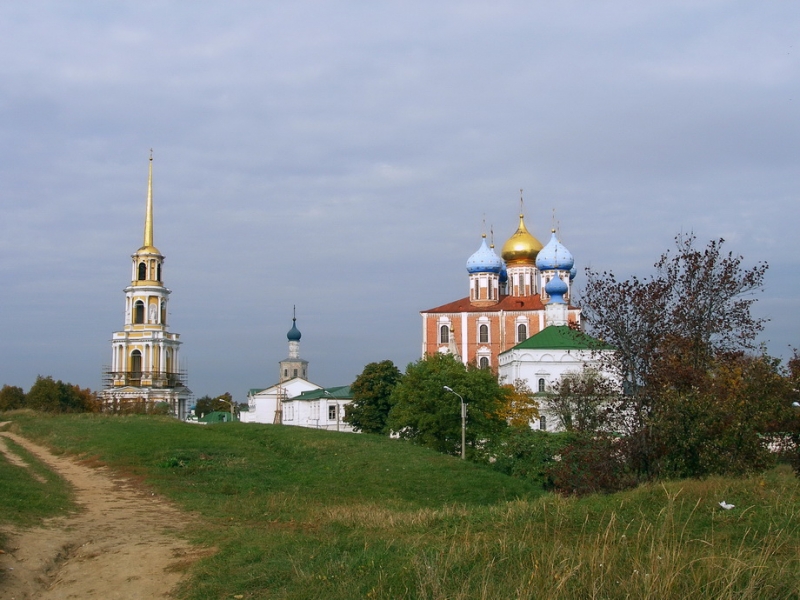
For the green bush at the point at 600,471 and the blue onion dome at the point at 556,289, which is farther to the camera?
the blue onion dome at the point at 556,289

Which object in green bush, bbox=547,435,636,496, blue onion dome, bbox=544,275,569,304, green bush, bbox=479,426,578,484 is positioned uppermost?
blue onion dome, bbox=544,275,569,304

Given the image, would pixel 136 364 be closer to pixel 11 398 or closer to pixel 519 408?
pixel 11 398

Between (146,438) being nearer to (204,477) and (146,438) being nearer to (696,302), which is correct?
(204,477)

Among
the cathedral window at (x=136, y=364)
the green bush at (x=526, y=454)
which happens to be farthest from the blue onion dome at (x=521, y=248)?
the green bush at (x=526, y=454)

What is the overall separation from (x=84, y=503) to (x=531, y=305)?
60336mm

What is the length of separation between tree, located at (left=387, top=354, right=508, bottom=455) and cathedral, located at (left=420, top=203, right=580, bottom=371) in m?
28.2

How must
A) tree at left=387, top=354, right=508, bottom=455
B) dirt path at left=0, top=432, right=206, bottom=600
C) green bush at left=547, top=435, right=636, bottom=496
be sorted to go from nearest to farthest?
dirt path at left=0, top=432, right=206, bottom=600
green bush at left=547, top=435, right=636, bottom=496
tree at left=387, top=354, right=508, bottom=455

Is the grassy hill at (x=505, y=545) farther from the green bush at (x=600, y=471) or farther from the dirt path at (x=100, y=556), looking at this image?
the green bush at (x=600, y=471)

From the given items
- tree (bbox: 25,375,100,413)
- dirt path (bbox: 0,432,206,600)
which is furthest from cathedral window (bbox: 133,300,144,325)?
dirt path (bbox: 0,432,206,600)

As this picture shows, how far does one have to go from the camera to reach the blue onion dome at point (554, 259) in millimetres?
73188

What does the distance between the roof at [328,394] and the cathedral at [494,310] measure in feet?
24.1

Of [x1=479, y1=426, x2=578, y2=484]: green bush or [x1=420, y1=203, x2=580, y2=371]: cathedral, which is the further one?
[x1=420, y1=203, x2=580, y2=371]: cathedral

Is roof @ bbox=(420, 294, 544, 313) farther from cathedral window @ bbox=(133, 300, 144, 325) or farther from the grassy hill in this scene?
the grassy hill

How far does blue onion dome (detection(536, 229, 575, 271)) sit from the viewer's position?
73.2 metres
